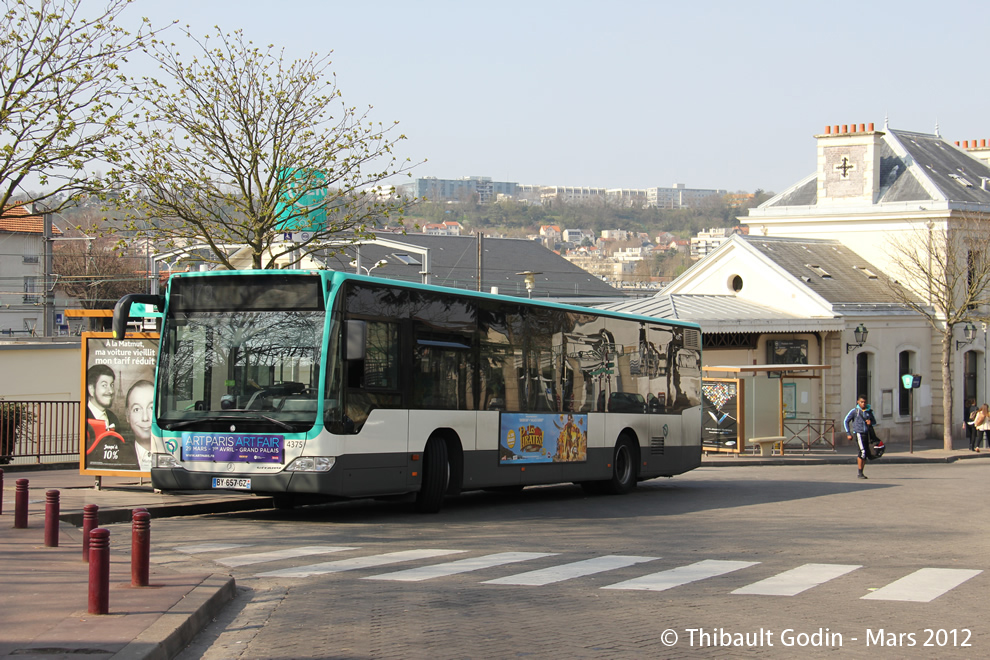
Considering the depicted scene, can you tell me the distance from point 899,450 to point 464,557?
32102 millimetres

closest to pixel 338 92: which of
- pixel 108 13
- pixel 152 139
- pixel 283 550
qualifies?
pixel 152 139

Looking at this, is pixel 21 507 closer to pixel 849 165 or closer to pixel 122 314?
pixel 122 314

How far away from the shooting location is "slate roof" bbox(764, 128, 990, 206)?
4562 centimetres

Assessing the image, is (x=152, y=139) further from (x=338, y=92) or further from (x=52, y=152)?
(x=52, y=152)

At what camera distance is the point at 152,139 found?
22.2 m

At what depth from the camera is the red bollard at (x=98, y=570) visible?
7.71 metres

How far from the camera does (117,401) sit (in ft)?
54.0

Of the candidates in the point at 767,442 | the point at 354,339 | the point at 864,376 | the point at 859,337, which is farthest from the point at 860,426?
the point at 864,376

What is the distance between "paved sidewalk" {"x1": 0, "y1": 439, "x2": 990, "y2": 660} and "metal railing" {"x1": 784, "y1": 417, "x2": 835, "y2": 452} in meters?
27.2

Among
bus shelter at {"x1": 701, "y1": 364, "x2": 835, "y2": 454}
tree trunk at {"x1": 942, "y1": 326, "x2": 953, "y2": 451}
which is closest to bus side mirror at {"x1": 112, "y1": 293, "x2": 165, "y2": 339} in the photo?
bus shelter at {"x1": 701, "y1": 364, "x2": 835, "y2": 454}

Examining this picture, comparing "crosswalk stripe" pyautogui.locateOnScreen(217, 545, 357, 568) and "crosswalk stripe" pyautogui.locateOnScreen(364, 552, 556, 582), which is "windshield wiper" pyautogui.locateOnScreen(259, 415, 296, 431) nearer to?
"crosswalk stripe" pyautogui.locateOnScreen(217, 545, 357, 568)

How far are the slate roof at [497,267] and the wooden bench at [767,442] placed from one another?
1263 inches

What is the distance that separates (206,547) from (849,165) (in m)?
40.1

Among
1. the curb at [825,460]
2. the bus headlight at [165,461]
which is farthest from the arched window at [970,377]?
the bus headlight at [165,461]
